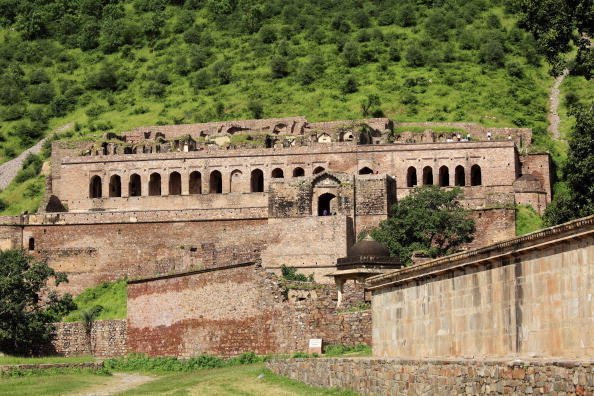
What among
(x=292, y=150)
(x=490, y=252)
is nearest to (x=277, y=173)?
(x=292, y=150)

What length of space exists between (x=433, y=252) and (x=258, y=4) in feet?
217

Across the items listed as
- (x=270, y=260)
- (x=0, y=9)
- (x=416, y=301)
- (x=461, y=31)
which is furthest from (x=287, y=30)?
(x=416, y=301)

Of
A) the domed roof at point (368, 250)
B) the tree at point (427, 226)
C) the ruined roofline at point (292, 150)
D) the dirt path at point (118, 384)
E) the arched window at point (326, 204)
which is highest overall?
the ruined roofline at point (292, 150)

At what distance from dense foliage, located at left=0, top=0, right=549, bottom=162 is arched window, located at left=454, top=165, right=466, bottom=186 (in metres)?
13.0

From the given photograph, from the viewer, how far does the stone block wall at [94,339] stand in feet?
150

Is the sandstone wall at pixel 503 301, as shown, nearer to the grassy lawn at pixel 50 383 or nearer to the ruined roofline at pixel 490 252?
the ruined roofline at pixel 490 252

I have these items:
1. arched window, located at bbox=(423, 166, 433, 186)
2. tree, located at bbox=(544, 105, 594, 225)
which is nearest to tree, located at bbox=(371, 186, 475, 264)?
arched window, located at bbox=(423, 166, 433, 186)

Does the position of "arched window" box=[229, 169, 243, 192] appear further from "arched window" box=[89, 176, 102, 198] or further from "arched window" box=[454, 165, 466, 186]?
"arched window" box=[454, 165, 466, 186]

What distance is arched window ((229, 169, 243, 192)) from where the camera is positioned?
229 ft

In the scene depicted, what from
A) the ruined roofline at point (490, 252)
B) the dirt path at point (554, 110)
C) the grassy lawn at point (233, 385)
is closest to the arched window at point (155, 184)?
the dirt path at point (554, 110)

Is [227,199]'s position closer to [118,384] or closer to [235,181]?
[235,181]

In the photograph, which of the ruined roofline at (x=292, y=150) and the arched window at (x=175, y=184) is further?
the arched window at (x=175, y=184)

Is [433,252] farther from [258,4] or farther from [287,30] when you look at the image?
[258,4]

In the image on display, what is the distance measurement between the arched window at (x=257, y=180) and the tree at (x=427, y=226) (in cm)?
1161
